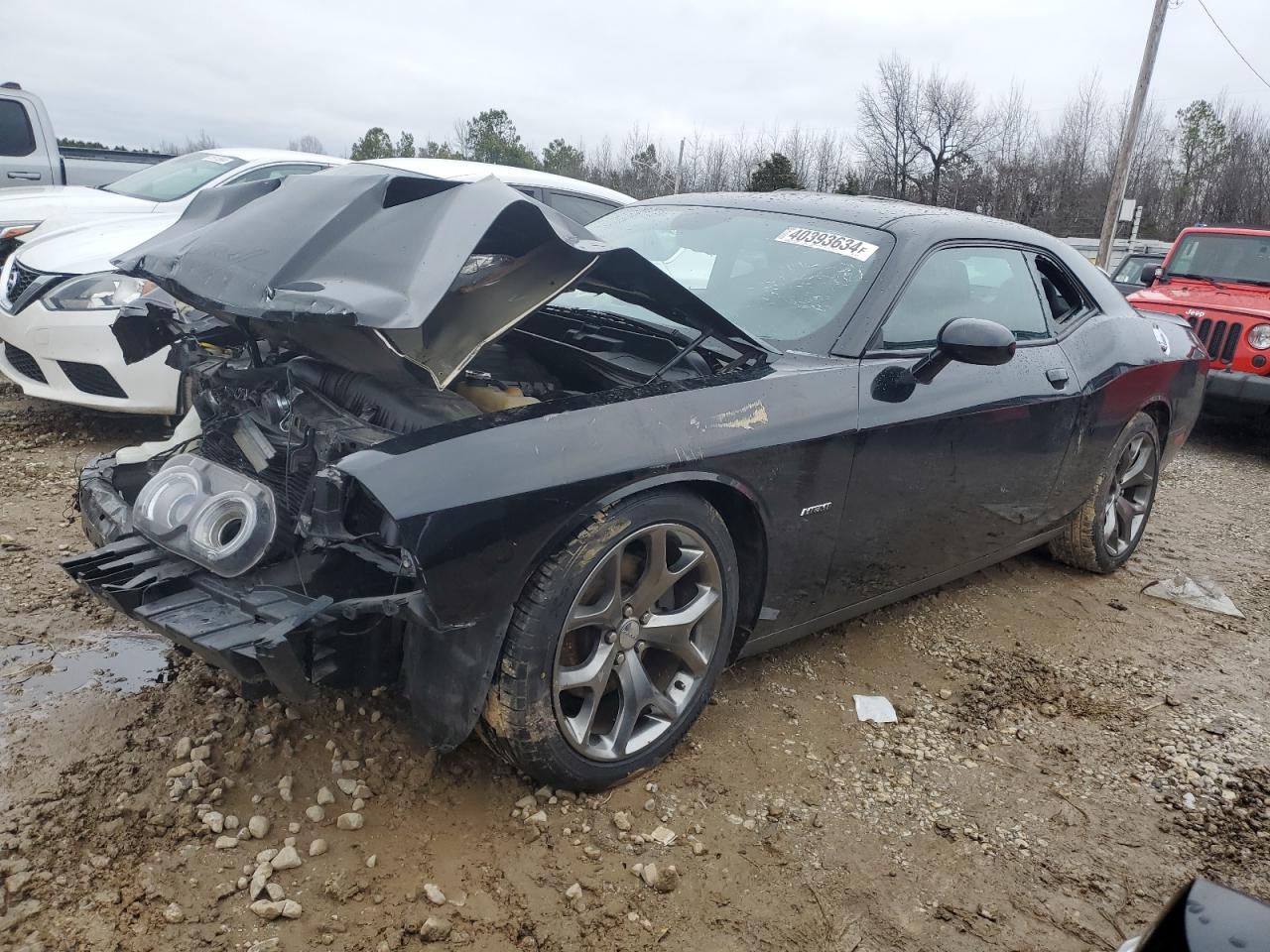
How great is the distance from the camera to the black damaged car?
6.66 ft

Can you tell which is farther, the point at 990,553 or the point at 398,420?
the point at 990,553

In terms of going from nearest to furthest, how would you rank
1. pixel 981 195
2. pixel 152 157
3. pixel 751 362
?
pixel 751 362 < pixel 152 157 < pixel 981 195

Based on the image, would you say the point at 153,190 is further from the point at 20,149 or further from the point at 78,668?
the point at 78,668

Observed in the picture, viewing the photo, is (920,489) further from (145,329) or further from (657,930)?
(145,329)

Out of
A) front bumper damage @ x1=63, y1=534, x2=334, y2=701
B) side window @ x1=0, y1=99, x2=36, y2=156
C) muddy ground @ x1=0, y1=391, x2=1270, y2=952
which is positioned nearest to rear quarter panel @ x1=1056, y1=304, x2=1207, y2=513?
muddy ground @ x1=0, y1=391, x2=1270, y2=952

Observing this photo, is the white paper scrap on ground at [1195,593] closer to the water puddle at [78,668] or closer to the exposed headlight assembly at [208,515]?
the exposed headlight assembly at [208,515]

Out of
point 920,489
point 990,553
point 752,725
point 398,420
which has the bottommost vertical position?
point 752,725

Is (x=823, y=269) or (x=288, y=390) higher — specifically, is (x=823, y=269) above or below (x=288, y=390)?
above

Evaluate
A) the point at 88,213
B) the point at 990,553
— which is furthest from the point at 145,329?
the point at 88,213

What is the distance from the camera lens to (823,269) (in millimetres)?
3029

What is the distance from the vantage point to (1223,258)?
8.62m

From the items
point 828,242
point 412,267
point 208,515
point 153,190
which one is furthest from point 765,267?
point 153,190

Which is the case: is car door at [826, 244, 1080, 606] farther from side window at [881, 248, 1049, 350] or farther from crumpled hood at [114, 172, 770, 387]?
crumpled hood at [114, 172, 770, 387]

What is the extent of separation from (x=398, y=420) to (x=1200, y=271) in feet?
29.4
